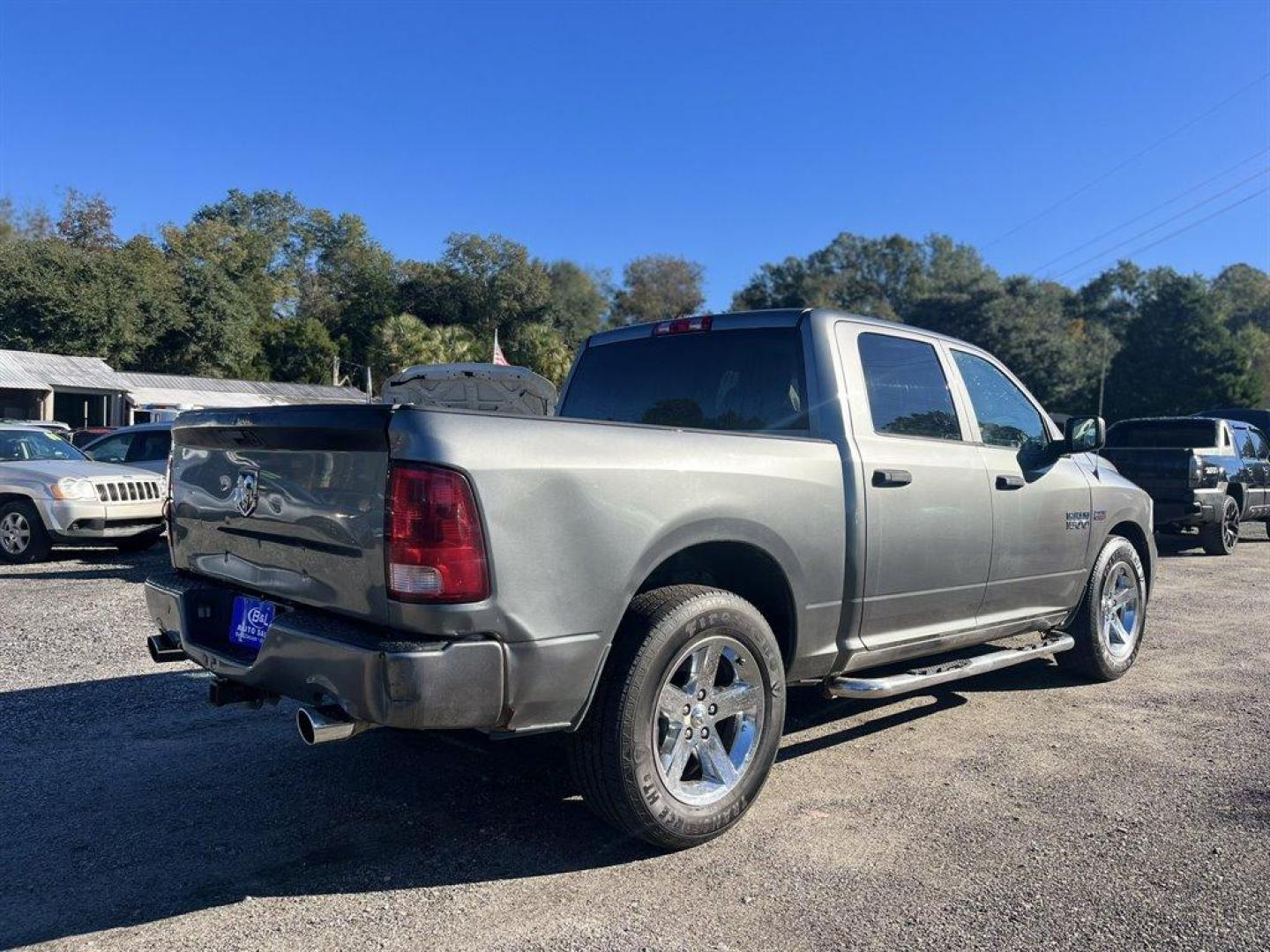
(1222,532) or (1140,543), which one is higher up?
(1140,543)

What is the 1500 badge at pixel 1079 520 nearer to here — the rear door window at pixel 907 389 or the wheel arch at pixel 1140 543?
the wheel arch at pixel 1140 543

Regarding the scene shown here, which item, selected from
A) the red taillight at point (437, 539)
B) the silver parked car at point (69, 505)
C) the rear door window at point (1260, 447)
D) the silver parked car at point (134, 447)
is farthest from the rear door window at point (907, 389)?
the rear door window at point (1260, 447)

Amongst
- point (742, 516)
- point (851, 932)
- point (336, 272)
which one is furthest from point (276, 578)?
point (336, 272)

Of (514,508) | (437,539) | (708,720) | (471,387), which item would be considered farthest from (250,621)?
(471,387)

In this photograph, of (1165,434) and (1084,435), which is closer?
(1084,435)

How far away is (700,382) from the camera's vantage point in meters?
4.60

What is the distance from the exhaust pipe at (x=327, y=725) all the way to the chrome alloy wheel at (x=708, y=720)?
3.30 feet

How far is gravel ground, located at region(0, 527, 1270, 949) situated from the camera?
2938mm

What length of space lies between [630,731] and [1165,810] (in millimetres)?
2325

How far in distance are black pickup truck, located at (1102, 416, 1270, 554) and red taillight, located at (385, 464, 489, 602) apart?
12242 millimetres

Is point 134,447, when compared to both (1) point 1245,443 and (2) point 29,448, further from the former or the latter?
(1) point 1245,443

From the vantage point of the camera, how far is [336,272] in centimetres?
6706

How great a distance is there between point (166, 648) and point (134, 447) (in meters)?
9.25

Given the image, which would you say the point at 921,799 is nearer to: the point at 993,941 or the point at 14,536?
the point at 993,941
